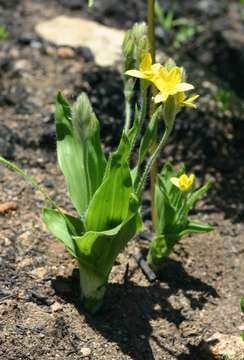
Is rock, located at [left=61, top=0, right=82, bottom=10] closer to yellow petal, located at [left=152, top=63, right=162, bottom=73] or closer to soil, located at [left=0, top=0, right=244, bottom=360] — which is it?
soil, located at [left=0, top=0, right=244, bottom=360]

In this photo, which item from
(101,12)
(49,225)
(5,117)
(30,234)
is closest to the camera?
(49,225)

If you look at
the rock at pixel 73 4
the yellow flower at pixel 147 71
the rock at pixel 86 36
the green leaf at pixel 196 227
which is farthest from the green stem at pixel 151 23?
the rock at pixel 73 4

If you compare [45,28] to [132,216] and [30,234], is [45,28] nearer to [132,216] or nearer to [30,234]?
[30,234]

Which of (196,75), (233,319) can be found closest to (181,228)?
(233,319)

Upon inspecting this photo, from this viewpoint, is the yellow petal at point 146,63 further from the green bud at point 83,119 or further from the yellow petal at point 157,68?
the green bud at point 83,119

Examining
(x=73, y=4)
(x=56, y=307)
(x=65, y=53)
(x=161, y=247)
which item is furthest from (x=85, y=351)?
(x=73, y=4)

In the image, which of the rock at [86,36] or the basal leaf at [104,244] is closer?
the basal leaf at [104,244]

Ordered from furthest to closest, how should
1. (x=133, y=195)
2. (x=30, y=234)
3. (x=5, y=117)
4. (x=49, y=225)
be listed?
(x=5, y=117), (x=30, y=234), (x=49, y=225), (x=133, y=195)
